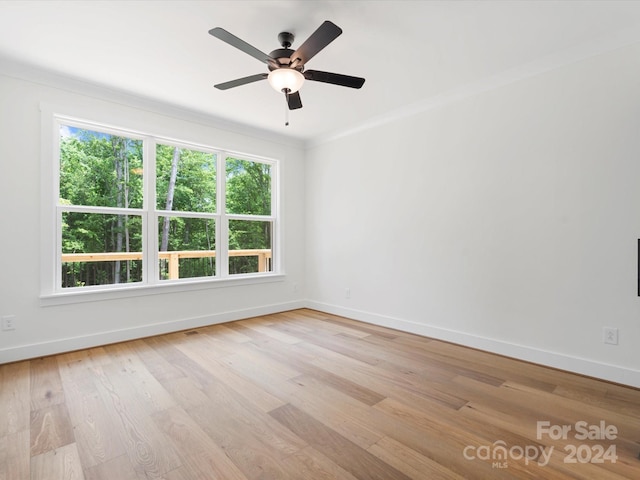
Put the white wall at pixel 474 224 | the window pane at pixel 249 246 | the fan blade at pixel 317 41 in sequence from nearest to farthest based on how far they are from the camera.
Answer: the fan blade at pixel 317 41 < the white wall at pixel 474 224 < the window pane at pixel 249 246

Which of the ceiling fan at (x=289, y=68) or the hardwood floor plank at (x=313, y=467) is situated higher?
the ceiling fan at (x=289, y=68)

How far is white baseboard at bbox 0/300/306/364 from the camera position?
2.88m

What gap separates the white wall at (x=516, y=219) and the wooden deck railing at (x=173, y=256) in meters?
1.39

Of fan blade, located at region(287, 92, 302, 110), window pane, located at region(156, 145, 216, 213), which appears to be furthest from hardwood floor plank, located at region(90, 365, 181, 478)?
fan blade, located at region(287, 92, 302, 110)

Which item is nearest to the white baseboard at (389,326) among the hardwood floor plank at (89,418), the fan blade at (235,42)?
the hardwood floor plank at (89,418)

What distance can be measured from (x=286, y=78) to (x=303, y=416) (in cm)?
229

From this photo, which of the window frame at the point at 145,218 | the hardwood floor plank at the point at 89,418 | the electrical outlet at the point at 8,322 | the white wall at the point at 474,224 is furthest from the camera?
the window frame at the point at 145,218

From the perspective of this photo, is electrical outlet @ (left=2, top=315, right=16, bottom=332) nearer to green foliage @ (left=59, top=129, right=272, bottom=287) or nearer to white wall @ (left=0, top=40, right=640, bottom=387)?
white wall @ (left=0, top=40, right=640, bottom=387)

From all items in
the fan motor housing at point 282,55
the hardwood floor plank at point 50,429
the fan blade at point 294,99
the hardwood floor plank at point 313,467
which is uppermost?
the fan motor housing at point 282,55

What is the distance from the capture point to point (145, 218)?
364 centimetres

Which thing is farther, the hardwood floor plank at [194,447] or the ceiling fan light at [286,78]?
the ceiling fan light at [286,78]

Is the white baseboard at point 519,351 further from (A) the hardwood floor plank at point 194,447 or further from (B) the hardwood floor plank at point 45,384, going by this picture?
(B) the hardwood floor plank at point 45,384

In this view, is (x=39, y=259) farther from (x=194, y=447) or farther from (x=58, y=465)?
(x=194, y=447)

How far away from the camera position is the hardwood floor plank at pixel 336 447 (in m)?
1.50
